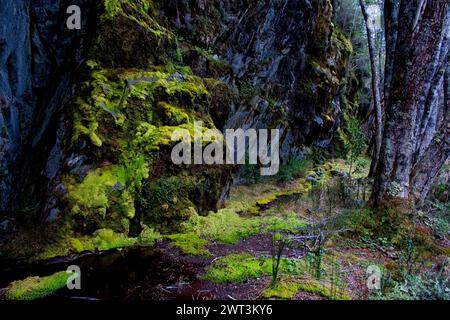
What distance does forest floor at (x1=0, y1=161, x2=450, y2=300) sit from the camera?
13.5 ft

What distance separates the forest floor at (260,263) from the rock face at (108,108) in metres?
0.89

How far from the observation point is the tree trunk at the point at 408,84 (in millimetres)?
5562

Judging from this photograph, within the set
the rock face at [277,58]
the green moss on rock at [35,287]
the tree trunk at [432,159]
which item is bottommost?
the green moss on rock at [35,287]

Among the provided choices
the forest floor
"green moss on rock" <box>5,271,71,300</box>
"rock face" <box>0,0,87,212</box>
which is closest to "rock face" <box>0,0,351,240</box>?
"rock face" <box>0,0,87,212</box>

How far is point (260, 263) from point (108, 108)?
4.76 metres

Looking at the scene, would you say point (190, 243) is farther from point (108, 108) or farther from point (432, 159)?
point (432, 159)

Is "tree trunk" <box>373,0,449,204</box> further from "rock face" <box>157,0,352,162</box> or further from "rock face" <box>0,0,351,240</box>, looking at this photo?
"rock face" <box>157,0,352,162</box>

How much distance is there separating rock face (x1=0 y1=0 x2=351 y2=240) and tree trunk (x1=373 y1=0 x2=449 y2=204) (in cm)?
375

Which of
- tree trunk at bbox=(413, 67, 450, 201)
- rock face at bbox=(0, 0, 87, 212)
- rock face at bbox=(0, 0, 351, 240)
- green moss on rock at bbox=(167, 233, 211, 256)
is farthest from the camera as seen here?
rock face at bbox=(0, 0, 87, 212)

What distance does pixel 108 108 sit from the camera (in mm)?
7004

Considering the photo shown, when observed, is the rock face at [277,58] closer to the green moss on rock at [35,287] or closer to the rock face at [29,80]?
the rock face at [29,80]

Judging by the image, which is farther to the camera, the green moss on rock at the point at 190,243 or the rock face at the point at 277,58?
the rock face at the point at 277,58

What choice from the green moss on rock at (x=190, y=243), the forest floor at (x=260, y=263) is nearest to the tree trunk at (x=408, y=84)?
the forest floor at (x=260, y=263)
